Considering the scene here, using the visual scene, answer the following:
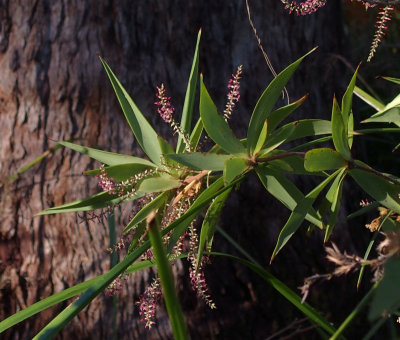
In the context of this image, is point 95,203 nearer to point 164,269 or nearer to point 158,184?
point 158,184

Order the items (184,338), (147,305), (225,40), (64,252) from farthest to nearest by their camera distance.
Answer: (225,40), (64,252), (147,305), (184,338)

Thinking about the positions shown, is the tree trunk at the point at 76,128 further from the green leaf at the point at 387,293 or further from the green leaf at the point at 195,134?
the green leaf at the point at 387,293

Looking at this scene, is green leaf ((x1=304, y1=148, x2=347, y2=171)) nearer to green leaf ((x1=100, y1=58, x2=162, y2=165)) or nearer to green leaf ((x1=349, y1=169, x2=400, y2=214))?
green leaf ((x1=349, y1=169, x2=400, y2=214))

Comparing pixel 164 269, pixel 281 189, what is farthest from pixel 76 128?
pixel 164 269

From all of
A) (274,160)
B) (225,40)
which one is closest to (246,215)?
(225,40)

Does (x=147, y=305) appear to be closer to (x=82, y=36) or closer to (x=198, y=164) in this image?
(x=198, y=164)

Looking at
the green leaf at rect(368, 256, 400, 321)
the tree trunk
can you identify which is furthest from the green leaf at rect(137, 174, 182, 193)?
the tree trunk

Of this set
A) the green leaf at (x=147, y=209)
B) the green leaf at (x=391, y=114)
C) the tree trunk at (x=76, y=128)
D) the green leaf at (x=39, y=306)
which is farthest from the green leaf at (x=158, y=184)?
the tree trunk at (x=76, y=128)
